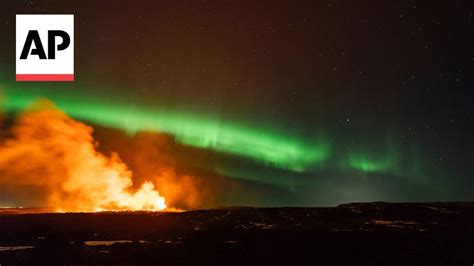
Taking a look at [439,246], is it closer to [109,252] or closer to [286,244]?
[286,244]

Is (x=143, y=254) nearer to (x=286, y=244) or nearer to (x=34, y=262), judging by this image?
(x=34, y=262)

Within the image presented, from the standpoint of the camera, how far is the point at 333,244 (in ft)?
138

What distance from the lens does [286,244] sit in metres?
42.3

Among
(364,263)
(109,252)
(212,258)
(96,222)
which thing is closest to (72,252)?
(109,252)

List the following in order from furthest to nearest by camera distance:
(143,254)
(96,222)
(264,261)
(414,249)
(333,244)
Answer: (96,222)
(333,244)
(414,249)
(143,254)
(264,261)

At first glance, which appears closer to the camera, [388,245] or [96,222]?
[388,245]

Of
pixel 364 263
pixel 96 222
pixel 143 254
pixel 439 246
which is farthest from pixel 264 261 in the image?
pixel 96 222

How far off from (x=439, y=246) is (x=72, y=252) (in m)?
26.0

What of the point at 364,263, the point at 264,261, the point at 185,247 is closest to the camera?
the point at 364,263

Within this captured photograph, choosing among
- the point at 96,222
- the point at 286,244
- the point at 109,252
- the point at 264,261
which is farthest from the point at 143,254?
the point at 96,222

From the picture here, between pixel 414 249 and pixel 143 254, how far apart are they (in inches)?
740

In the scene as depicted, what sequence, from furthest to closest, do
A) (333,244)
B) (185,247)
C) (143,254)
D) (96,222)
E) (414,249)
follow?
(96,222) < (333,244) < (185,247) < (414,249) < (143,254)

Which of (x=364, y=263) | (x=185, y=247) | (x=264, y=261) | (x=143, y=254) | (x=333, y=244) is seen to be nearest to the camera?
(x=364, y=263)

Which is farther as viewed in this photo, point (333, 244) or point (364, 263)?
point (333, 244)
